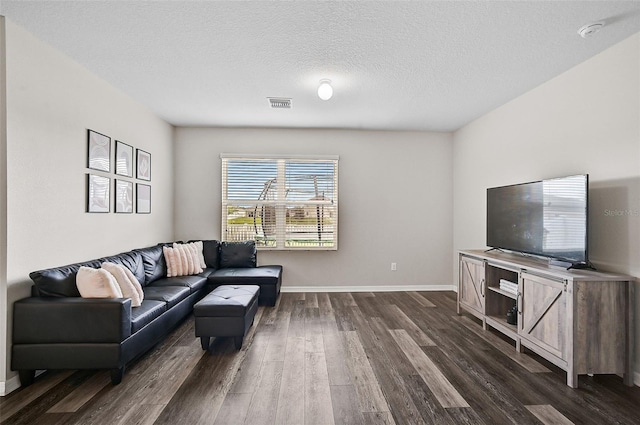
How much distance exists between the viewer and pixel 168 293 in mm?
3152

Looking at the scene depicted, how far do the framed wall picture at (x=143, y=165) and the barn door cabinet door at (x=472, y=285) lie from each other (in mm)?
4337

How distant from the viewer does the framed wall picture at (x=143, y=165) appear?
390cm

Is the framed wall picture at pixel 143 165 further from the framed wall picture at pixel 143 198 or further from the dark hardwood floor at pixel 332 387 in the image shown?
the dark hardwood floor at pixel 332 387

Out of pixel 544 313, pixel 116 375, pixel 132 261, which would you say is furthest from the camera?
pixel 132 261

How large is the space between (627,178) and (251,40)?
3.21m

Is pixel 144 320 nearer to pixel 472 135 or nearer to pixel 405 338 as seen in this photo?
pixel 405 338

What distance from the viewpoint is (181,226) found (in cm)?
497

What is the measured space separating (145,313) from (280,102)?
2756 millimetres

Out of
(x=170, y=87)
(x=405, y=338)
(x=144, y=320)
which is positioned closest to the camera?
(x=144, y=320)

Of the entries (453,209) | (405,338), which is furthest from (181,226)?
(453,209)

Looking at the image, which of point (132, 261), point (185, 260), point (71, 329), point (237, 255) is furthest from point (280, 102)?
point (71, 329)

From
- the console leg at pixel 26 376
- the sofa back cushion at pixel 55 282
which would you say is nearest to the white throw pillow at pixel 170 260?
the sofa back cushion at pixel 55 282

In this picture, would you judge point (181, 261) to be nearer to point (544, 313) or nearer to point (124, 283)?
point (124, 283)

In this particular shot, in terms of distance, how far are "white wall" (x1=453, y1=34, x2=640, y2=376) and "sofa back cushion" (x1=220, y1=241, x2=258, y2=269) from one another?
3.65m
